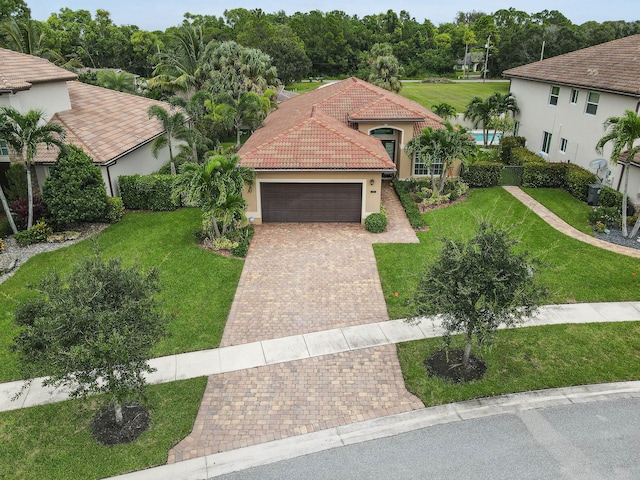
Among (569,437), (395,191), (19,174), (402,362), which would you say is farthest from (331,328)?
(19,174)

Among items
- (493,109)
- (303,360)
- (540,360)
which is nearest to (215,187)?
(303,360)

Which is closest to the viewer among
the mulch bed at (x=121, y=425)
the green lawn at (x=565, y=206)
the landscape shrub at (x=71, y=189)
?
the mulch bed at (x=121, y=425)

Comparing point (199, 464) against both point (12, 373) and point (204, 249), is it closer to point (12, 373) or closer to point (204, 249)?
point (12, 373)

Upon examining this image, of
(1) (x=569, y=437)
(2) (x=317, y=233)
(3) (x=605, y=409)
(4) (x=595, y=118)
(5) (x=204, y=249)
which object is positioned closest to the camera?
(1) (x=569, y=437)

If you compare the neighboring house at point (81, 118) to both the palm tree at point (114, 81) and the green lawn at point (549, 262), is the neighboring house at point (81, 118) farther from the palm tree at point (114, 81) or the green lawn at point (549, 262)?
the green lawn at point (549, 262)

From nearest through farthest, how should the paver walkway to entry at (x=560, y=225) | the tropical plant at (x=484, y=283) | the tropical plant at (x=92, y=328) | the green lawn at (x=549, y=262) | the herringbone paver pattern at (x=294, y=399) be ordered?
the tropical plant at (x=92, y=328)
the herringbone paver pattern at (x=294, y=399)
the tropical plant at (x=484, y=283)
the green lawn at (x=549, y=262)
the paver walkway to entry at (x=560, y=225)

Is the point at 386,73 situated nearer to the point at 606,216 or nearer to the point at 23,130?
the point at 606,216

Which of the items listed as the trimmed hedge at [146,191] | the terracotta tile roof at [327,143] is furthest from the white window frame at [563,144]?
the trimmed hedge at [146,191]
